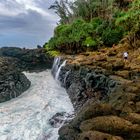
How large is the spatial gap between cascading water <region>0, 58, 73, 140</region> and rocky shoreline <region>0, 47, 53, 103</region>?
0.78 m

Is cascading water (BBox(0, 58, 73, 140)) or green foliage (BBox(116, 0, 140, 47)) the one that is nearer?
cascading water (BBox(0, 58, 73, 140))

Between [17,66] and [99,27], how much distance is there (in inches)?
502

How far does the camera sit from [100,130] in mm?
13695

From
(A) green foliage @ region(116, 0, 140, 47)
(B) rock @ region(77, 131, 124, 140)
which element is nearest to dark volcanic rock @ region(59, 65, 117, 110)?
(B) rock @ region(77, 131, 124, 140)

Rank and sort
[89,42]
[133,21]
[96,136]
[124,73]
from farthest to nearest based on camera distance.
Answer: [89,42] → [133,21] → [124,73] → [96,136]

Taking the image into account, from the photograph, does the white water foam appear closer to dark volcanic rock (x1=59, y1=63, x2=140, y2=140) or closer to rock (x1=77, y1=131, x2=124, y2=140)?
dark volcanic rock (x1=59, y1=63, x2=140, y2=140)

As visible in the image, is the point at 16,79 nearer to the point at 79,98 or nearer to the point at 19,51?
the point at 79,98

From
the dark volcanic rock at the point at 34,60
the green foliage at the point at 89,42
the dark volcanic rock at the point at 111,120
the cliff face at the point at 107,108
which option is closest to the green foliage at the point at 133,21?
the green foliage at the point at 89,42

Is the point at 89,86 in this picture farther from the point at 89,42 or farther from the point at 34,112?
the point at 89,42

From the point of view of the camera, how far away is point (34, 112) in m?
26.3

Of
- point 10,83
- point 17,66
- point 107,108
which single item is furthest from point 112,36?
point 107,108

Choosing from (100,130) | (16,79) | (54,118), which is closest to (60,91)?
(16,79)

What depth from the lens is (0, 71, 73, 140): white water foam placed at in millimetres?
20969

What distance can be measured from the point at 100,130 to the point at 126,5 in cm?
4023
